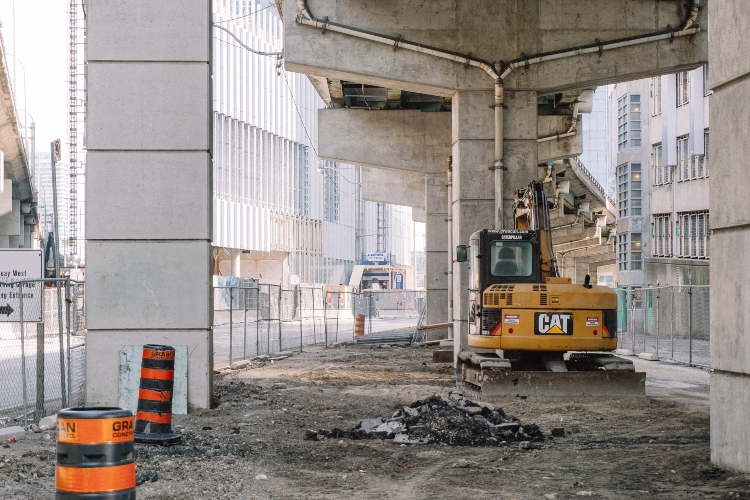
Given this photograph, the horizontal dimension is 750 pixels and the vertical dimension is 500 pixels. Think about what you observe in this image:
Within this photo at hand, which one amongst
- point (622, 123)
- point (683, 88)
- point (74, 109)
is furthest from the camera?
point (74, 109)

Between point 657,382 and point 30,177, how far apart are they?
1768 inches

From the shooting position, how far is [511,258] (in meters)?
20.0

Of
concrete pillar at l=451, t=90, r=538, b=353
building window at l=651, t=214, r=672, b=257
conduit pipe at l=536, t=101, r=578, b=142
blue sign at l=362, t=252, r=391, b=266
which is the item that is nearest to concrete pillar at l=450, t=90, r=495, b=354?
concrete pillar at l=451, t=90, r=538, b=353

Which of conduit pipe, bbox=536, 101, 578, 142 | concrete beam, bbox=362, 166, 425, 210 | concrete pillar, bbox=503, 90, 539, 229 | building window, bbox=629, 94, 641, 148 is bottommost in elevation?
concrete pillar, bbox=503, 90, 539, 229

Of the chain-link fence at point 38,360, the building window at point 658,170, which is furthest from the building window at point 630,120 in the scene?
the chain-link fence at point 38,360

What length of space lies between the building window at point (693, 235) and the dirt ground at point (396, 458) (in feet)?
98.3

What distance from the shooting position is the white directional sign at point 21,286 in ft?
43.5

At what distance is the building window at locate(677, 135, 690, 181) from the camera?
49.4 meters

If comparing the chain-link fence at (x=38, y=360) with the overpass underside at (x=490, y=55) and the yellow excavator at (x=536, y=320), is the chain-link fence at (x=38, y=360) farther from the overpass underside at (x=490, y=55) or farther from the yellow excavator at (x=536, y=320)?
the overpass underside at (x=490, y=55)

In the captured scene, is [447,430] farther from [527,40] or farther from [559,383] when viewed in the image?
[527,40]

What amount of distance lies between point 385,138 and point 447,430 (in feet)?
72.3

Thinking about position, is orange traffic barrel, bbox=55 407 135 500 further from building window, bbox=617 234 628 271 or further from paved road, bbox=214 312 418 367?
building window, bbox=617 234 628 271

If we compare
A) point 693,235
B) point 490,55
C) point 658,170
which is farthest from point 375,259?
point 490,55

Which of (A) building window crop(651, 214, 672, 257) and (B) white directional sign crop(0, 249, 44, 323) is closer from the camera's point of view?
(B) white directional sign crop(0, 249, 44, 323)
